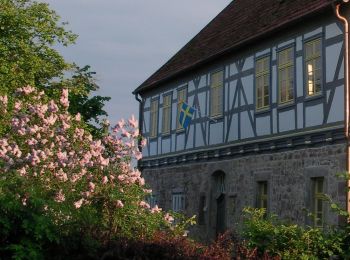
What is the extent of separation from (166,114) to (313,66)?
944 cm

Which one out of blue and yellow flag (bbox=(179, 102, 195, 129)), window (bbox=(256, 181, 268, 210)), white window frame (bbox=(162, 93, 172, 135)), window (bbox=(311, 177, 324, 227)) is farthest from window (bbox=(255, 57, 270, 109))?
white window frame (bbox=(162, 93, 172, 135))

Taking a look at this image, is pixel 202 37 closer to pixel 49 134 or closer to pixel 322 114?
pixel 322 114

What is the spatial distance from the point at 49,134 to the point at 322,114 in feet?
21.3

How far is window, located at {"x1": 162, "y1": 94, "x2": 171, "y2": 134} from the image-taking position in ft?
84.0

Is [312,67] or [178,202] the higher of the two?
[312,67]

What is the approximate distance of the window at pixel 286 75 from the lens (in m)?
18.0

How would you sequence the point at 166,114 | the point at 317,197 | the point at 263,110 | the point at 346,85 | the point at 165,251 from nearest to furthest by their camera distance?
the point at 165,251 → the point at 346,85 → the point at 317,197 → the point at 263,110 → the point at 166,114

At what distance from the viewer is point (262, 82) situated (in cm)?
1939

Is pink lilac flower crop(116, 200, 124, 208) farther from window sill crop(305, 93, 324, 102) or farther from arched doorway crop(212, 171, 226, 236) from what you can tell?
arched doorway crop(212, 171, 226, 236)

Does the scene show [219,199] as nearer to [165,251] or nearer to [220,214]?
[220,214]

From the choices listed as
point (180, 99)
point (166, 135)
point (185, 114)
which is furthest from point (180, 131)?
point (166, 135)

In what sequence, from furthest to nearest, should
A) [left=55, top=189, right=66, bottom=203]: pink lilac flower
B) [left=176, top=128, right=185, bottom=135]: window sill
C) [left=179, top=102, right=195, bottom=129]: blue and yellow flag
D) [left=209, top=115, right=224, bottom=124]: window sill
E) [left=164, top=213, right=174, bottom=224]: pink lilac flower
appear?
[left=176, top=128, right=185, bottom=135]: window sill, [left=179, top=102, right=195, bottom=129]: blue and yellow flag, [left=209, top=115, right=224, bottom=124]: window sill, [left=164, top=213, right=174, bottom=224]: pink lilac flower, [left=55, top=189, right=66, bottom=203]: pink lilac flower

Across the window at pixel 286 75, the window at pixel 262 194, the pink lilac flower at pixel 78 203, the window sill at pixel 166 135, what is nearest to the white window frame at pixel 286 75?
the window at pixel 286 75

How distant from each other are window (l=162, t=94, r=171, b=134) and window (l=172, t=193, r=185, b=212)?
2231 mm
